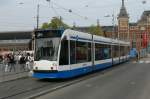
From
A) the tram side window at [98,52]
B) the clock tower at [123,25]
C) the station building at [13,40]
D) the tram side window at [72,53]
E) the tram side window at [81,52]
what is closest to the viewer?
the tram side window at [72,53]

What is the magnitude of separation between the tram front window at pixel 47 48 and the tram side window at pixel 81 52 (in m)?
2.58

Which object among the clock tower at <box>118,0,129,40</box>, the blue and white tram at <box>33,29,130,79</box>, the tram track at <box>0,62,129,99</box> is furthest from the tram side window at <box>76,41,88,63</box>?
the clock tower at <box>118,0,129,40</box>

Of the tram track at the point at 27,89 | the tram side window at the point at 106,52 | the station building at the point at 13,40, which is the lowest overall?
the tram track at the point at 27,89

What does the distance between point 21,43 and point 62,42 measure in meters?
69.1

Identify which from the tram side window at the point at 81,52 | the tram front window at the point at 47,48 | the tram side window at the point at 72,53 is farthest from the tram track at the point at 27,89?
the tram side window at the point at 81,52

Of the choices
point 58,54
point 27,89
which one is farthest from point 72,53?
point 27,89

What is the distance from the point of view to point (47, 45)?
20406mm

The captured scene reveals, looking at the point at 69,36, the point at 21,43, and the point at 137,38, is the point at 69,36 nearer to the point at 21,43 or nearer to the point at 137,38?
the point at 21,43

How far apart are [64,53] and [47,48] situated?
998mm

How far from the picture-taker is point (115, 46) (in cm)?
3956

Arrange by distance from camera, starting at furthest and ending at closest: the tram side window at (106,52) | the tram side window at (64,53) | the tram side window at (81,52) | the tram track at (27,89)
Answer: the tram side window at (106,52), the tram side window at (81,52), the tram side window at (64,53), the tram track at (27,89)

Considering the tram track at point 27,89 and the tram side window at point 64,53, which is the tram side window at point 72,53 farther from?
the tram track at point 27,89

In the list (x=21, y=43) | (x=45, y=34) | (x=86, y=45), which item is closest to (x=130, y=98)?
(x=45, y=34)

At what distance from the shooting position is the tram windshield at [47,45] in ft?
65.9
